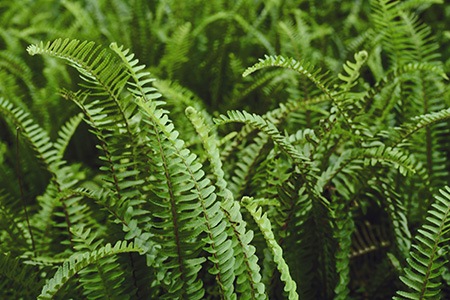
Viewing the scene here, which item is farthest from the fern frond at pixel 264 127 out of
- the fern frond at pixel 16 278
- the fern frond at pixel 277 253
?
the fern frond at pixel 16 278

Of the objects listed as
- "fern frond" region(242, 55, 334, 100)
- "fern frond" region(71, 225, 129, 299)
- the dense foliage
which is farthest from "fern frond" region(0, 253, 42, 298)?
"fern frond" region(242, 55, 334, 100)

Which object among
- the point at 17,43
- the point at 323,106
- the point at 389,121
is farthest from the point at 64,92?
the point at 17,43

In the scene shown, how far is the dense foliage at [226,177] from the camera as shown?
0.76 meters

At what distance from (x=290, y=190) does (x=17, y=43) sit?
3.97 feet

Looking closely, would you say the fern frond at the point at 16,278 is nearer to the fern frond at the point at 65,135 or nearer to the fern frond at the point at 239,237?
the fern frond at the point at 65,135

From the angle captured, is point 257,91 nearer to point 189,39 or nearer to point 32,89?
point 189,39

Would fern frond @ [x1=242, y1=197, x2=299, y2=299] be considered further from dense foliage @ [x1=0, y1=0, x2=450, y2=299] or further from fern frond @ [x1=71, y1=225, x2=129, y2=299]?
fern frond @ [x1=71, y1=225, x2=129, y2=299]

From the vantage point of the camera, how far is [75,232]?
0.85 metres

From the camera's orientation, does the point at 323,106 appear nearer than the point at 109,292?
No

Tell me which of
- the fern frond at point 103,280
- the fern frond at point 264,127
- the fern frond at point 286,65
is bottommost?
the fern frond at point 103,280

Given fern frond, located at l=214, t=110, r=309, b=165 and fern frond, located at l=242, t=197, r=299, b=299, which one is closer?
fern frond, located at l=242, t=197, r=299, b=299

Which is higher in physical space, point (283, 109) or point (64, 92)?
point (64, 92)

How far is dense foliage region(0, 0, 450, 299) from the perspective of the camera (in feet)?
2.48

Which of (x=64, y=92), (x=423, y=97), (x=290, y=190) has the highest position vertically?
(x=64, y=92)
